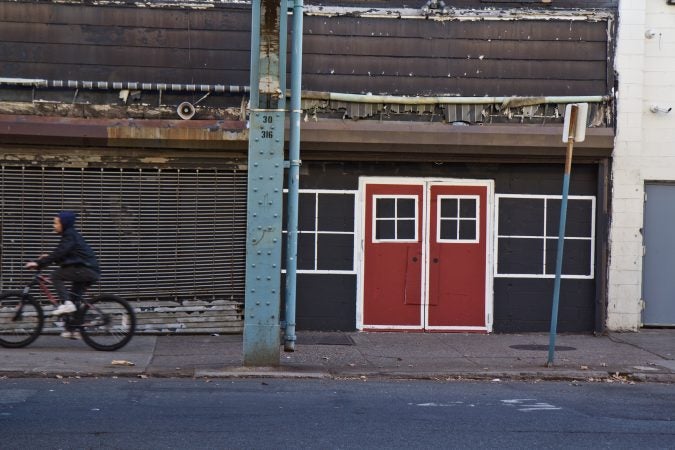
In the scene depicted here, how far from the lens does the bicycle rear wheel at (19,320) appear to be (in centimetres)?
1122

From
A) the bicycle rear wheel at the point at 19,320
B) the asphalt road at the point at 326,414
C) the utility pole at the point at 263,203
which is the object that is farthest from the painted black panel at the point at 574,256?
the bicycle rear wheel at the point at 19,320

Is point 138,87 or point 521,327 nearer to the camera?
point 138,87

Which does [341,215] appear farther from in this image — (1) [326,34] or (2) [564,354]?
A: (2) [564,354]

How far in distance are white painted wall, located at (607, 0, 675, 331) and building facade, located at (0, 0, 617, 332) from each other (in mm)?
229

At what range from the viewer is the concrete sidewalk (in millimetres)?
10203

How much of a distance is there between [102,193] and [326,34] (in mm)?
3960

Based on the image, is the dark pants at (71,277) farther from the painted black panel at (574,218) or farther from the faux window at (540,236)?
the painted black panel at (574,218)

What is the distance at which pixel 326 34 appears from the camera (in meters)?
13.2

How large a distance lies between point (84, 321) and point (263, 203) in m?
2.89

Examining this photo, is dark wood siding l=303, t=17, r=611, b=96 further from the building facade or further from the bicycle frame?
the bicycle frame

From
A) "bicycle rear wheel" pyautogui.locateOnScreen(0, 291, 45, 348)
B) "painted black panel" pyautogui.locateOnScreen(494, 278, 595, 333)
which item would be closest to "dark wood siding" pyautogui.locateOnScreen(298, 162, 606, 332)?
"painted black panel" pyautogui.locateOnScreen(494, 278, 595, 333)

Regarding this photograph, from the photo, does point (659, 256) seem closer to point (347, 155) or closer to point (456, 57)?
point (456, 57)

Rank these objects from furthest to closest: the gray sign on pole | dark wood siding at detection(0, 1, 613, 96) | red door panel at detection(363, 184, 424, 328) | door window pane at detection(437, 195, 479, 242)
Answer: door window pane at detection(437, 195, 479, 242), red door panel at detection(363, 184, 424, 328), dark wood siding at detection(0, 1, 613, 96), the gray sign on pole

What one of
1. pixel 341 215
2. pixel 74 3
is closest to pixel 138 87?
pixel 74 3
